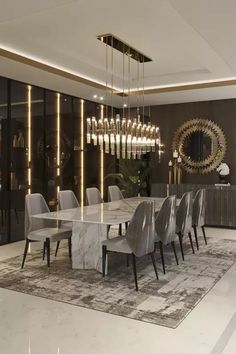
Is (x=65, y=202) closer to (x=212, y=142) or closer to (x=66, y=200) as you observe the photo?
(x=66, y=200)

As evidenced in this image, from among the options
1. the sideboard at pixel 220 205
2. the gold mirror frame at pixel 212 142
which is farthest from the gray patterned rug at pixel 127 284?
the gold mirror frame at pixel 212 142

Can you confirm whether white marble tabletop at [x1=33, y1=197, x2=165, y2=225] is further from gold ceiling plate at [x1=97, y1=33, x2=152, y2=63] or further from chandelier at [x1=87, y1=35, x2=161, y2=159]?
gold ceiling plate at [x1=97, y1=33, x2=152, y2=63]

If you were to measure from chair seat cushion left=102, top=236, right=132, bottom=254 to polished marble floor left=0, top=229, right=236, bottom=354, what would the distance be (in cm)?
84

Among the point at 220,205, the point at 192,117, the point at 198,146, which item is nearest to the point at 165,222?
the point at 220,205

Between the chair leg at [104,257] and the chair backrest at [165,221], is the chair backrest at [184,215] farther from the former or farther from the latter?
the chair leg at [104,257]

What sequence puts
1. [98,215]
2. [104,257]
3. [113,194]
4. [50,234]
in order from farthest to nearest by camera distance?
1. [113,194]
2. [50,234]
3. [98,215]
4. [104,257]

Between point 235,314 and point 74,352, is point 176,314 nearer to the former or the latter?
point 235,314

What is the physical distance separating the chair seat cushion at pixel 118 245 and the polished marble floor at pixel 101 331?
0.84 meters

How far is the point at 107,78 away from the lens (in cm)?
641

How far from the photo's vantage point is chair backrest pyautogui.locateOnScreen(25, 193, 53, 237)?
15.3ft

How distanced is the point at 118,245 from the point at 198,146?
14.9 feet

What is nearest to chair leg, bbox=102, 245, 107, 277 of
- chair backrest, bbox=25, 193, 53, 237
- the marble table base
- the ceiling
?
the marble table base

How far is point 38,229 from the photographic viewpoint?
4.83m

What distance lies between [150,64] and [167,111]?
9.00 ft
